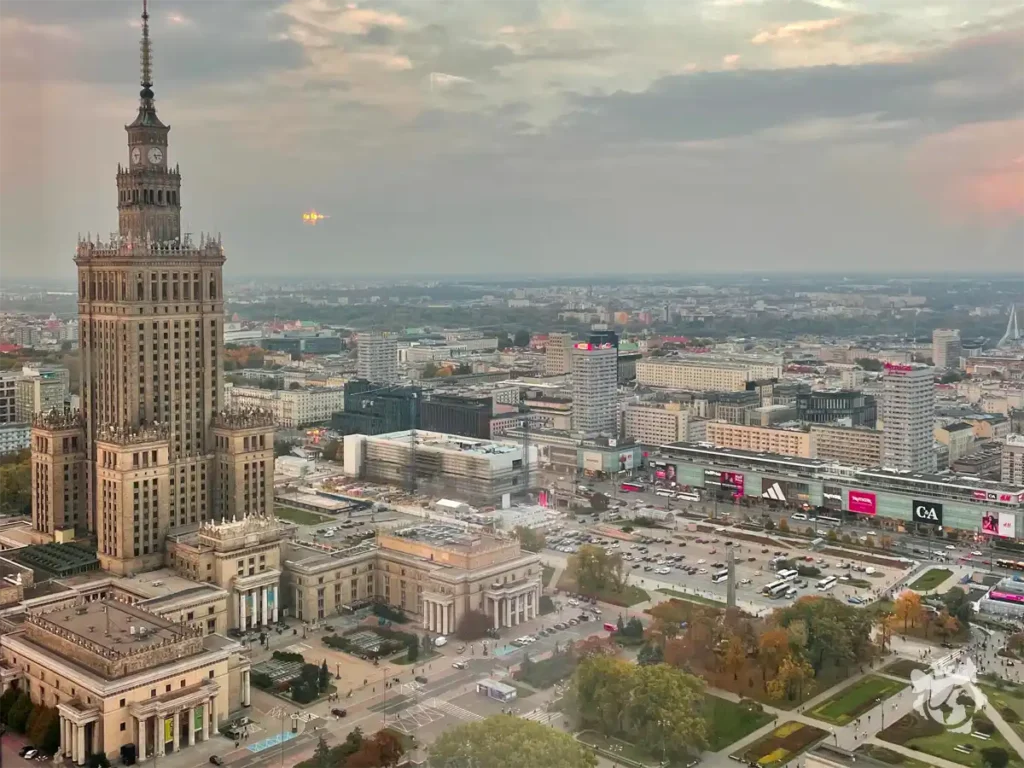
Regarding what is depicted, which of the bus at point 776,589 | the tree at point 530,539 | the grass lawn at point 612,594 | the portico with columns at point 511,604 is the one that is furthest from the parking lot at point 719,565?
the portico with columns at point 511,604

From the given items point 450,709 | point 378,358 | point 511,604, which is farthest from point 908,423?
point 450,709

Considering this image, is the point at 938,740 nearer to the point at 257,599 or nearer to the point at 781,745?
the point at 781,745

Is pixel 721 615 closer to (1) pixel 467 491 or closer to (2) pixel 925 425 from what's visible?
(1) pixel 467 491

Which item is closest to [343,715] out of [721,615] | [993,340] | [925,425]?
[721,615]

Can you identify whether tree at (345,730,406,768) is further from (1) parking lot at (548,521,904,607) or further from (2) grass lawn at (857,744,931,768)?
(1) parking lot at (548,521,904,607)

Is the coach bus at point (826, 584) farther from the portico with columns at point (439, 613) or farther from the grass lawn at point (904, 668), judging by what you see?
the portico with columns at point (439, 613)

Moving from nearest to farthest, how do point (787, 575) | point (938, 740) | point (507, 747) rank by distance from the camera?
1. point (507, 747)
2. point (938, 740)
3. point (787, 575)

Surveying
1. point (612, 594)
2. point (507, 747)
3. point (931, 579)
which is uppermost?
point (507, 747)
